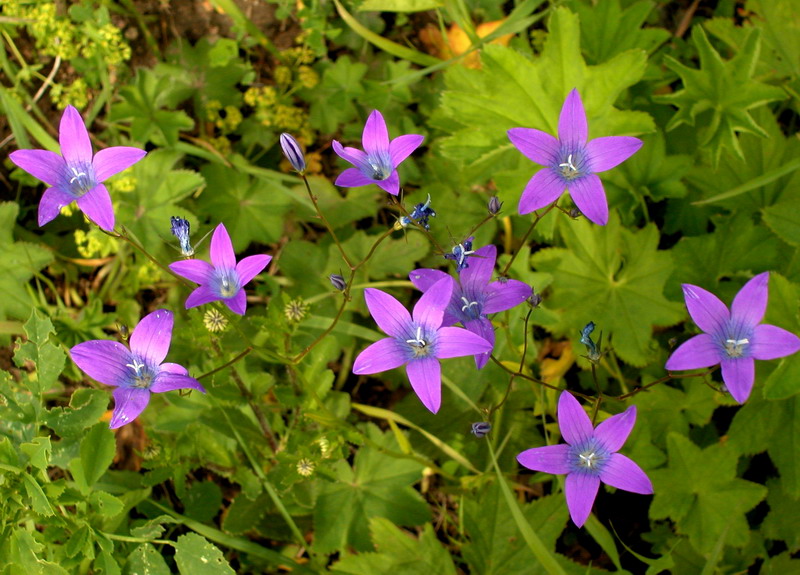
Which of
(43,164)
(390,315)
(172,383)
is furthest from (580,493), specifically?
(43,164)

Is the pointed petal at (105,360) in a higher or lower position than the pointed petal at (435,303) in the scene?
lower

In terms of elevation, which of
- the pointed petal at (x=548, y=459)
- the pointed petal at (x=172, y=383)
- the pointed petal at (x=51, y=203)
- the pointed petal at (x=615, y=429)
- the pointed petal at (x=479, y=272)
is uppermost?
the pointed petal at (x=51, y=203)

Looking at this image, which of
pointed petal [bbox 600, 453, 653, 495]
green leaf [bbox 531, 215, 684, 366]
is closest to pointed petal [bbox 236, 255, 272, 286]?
pointed petal [bbox 600, 453, 653, 495]

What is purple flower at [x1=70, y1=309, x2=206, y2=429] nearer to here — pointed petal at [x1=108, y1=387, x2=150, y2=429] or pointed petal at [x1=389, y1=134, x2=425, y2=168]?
pointed petal at [x1=108, y1=387, x2=150, y2=429]

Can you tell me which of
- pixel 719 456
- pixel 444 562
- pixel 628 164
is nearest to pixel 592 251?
pixel 628 164

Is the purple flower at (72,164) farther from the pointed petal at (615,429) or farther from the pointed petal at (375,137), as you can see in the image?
the pointed petal at (615,429)

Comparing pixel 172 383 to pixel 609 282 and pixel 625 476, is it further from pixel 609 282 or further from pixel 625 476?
pixel 609 282

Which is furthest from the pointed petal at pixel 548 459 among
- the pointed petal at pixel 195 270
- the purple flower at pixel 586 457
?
the pointed petal at pixel 195 270

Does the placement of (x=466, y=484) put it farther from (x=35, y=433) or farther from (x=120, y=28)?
(x=120, y=28)
